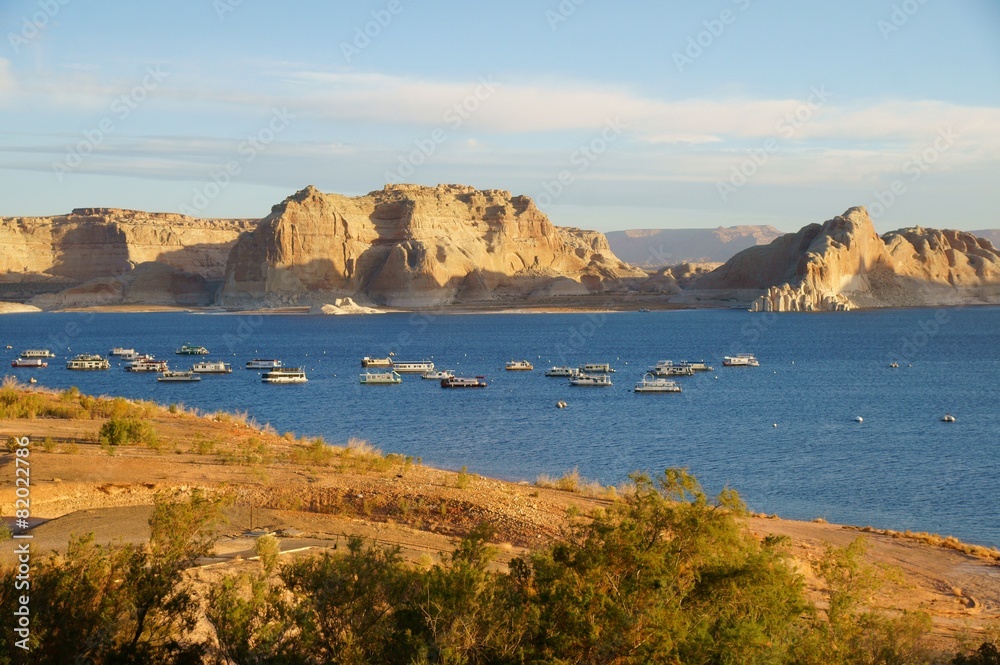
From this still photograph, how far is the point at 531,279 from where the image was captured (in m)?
190

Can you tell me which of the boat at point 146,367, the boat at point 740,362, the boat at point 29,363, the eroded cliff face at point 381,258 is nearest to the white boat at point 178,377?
the boat at point 146,367

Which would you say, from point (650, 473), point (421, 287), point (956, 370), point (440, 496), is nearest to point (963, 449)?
point (650, 473)

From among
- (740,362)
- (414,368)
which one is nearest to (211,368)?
(414,368)

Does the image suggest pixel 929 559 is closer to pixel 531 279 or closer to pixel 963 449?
pixel 963 449

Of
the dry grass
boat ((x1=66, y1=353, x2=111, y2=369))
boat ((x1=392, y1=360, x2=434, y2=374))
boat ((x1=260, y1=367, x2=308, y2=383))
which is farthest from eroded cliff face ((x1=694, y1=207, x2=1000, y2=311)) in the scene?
the dry grass

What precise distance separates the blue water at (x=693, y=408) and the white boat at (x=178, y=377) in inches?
57.0

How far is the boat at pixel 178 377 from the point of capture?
6544 cm

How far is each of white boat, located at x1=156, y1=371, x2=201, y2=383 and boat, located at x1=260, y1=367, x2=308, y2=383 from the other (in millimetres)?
4507

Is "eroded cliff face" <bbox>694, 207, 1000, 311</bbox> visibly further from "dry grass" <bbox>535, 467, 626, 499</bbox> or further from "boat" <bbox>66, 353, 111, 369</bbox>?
"dry grass" <bbox>535, 467, 626, 499</bbox>

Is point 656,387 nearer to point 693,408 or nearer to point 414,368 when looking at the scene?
point 693,408

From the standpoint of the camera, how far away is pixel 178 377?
65875 mm

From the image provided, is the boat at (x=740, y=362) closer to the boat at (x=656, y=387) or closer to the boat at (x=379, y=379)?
the boat at (x=656, y=387)

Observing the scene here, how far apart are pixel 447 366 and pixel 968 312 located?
124 m

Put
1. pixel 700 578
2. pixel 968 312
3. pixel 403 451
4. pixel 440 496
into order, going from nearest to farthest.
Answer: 1. pixel 700 578
2. pixel 440 496
3. pixel 403 451
4. pixel 968 312
